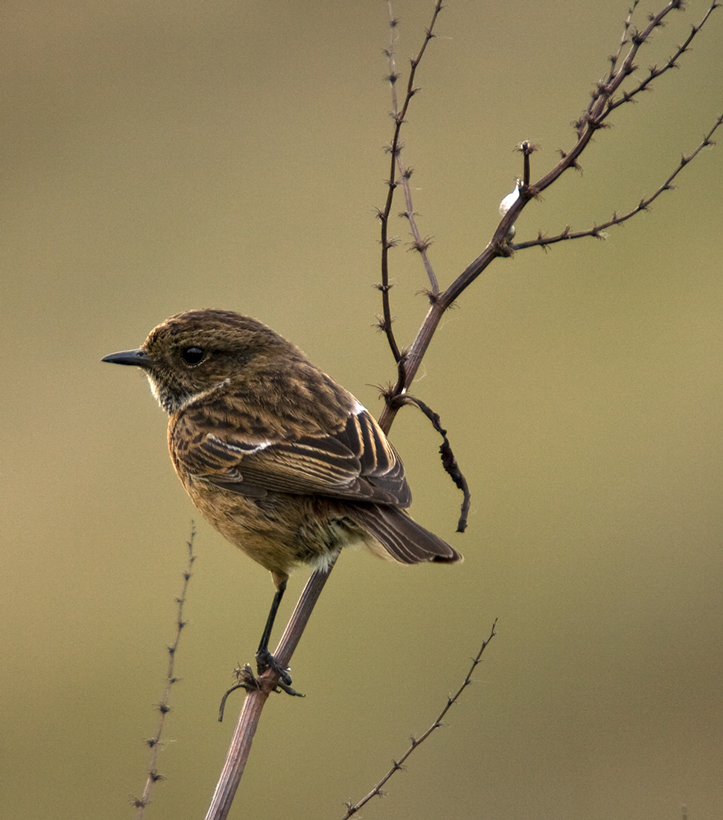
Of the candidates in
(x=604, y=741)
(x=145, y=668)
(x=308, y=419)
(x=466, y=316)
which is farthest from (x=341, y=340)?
(x=308, y=419)

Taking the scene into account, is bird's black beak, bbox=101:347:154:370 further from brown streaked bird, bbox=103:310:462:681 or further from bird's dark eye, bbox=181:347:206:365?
bird's dark eye, bbox=181:347:206:365

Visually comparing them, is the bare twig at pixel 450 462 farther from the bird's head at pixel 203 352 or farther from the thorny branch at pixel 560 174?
the bird's head at pixel 203 352

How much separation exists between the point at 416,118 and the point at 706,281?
14.3 ft

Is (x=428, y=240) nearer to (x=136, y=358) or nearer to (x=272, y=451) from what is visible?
(x=272, y=451)

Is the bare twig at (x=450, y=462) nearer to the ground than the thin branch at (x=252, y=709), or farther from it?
farther from it

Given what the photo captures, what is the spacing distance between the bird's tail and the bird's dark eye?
4.21 feet

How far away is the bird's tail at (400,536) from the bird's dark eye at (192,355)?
1.28 meters

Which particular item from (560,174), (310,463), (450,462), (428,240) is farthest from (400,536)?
(560,174)

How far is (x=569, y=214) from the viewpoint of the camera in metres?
13.4

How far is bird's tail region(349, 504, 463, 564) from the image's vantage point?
442 cm

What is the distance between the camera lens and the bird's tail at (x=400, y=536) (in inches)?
174

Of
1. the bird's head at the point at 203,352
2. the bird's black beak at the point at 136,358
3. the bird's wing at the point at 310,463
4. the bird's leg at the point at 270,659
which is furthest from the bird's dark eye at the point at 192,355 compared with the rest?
the bird's leg at the point at 270,659

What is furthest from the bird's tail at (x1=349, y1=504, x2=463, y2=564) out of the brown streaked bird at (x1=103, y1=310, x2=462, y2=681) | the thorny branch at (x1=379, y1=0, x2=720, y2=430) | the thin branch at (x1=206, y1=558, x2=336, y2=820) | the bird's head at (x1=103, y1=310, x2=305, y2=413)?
the bird's head at (x1=103, y1=310, x2=305, y2=413)

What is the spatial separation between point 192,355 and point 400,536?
1.62 meters
